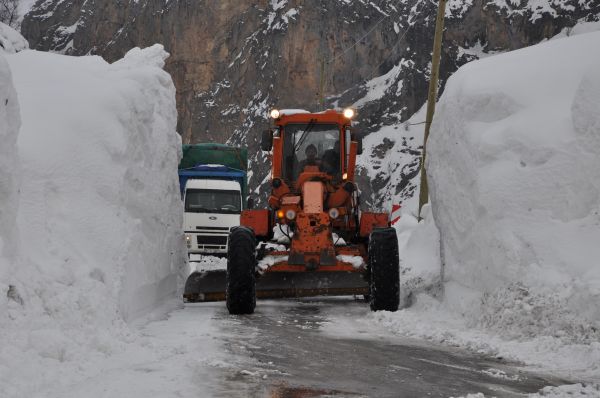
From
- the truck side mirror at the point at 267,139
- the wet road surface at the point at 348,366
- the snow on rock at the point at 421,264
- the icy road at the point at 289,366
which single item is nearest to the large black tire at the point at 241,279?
the wet road surface at the point at 348,366

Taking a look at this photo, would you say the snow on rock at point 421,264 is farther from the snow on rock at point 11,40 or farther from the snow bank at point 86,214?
the snow on rock at point 11,40

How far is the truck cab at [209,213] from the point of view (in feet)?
68.6

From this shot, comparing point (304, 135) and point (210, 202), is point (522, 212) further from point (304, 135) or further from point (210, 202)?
point (210, 202)

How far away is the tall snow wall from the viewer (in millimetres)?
8062

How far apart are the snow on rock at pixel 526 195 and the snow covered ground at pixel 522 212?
2 centimetres

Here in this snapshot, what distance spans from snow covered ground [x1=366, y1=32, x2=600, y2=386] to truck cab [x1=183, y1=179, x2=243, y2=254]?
32.4 ft

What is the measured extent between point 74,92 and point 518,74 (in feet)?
21.0

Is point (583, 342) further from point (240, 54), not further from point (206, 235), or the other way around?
point (240, 54)

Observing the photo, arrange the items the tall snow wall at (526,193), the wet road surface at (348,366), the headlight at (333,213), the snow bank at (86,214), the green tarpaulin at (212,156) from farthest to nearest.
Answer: the green tarpaulin at (212,156)
the headlight at (333,213)
the tall snow wall at (526,193)
the snow bank at (86,214)
the wet road surface at (348,366)

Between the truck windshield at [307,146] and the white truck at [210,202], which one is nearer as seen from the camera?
the truck windshield at [307,146]

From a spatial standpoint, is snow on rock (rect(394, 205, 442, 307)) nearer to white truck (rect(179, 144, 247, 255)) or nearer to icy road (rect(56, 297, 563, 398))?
icy road (rect(56, 297, 563, 398))

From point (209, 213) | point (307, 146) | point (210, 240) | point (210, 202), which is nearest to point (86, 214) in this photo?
point (307, 146)

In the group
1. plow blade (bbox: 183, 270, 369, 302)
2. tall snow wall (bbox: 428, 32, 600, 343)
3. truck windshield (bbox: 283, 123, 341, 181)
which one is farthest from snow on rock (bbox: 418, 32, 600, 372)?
truck windshield (bbox: 283, 123, 341, 181)

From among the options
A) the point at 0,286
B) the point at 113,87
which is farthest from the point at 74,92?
the point at 0,286
